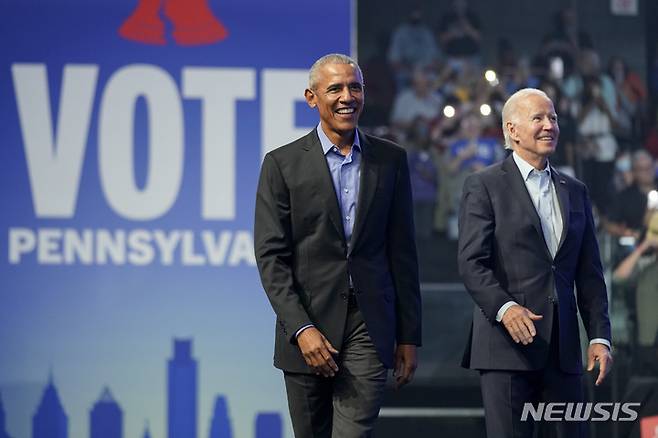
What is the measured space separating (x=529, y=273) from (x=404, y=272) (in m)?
0.53

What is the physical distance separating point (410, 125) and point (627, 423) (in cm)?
195

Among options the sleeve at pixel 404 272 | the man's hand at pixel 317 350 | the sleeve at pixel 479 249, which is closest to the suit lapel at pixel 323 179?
the sleeve at pixel 404 272

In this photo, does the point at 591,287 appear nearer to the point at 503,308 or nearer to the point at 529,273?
the point at 529,273

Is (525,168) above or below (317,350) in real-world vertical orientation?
above

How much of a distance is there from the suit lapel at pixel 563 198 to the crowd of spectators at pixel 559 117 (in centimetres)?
162

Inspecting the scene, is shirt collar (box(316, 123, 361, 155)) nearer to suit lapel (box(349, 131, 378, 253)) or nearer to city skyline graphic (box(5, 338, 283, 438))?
suit lapel (box(349, 131, 378, 253))

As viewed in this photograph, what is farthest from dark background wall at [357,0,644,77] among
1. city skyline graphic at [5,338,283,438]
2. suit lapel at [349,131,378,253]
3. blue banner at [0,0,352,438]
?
suit lapel at [349,131,378,253]

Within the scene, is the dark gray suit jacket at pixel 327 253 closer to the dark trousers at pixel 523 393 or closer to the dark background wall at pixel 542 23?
the dark trousers at pixel 523 393

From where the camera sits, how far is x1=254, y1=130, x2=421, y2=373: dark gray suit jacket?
153 inches

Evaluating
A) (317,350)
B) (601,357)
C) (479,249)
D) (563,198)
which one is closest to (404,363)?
(317,350)

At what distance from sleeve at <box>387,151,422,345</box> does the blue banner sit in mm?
1872

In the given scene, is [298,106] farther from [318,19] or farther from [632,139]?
[632,139]

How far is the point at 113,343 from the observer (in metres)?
5.77

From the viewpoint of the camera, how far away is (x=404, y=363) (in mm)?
4000
